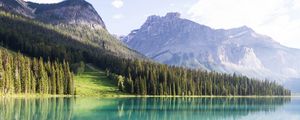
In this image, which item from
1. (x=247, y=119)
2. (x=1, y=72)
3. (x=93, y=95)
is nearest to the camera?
(x=247, y=119)

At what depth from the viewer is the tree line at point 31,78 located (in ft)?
461

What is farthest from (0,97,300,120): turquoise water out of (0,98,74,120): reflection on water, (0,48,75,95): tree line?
(0,48,75,95): tree line

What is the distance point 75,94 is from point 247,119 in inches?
3718

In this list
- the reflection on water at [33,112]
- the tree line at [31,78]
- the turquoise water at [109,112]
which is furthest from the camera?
the tree line at [31,78]

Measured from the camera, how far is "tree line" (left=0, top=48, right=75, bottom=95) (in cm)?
14062

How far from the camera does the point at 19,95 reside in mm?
142750

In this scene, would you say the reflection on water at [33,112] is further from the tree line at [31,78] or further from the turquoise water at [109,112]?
the tree line at [31,78]

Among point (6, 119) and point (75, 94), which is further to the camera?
point (75, 94)

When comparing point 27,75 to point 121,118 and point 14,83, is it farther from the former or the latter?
point 121,118

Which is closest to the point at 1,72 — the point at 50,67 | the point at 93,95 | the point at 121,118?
the point at 50,67

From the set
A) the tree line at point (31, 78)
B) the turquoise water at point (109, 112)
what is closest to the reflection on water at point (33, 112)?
the turquoise water at point (109, 112)

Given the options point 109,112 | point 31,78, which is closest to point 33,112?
point 109,112

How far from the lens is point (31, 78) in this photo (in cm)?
15262

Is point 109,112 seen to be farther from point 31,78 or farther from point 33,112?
point 31,78
